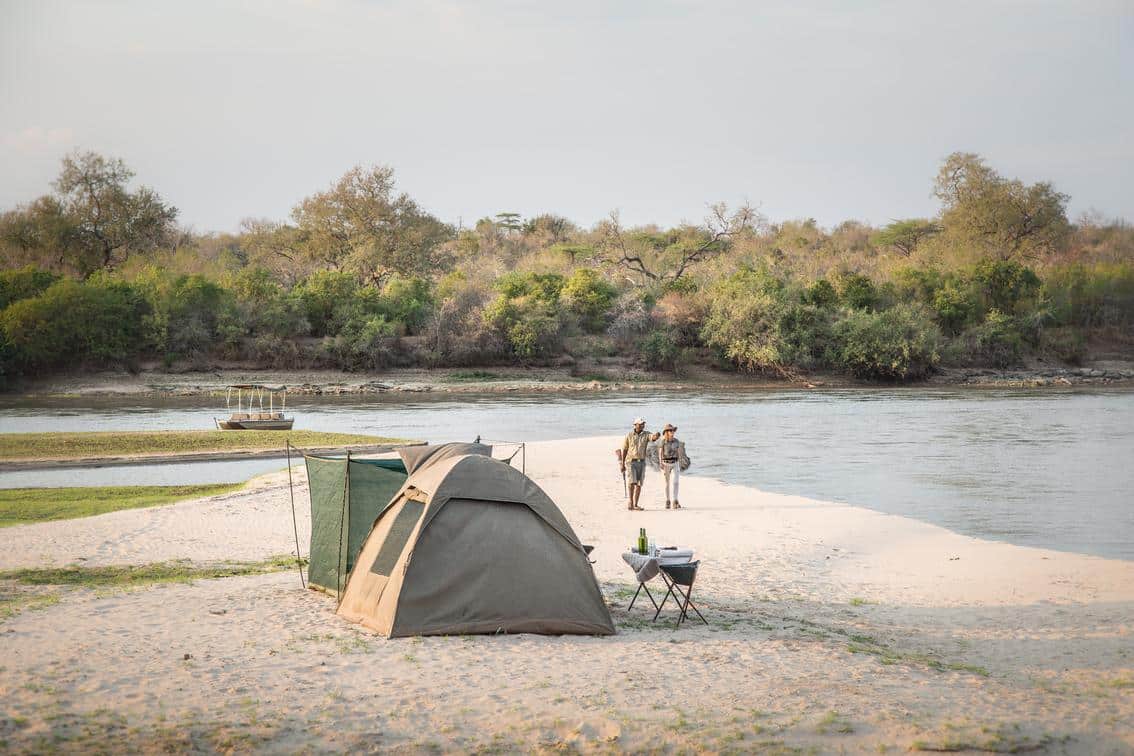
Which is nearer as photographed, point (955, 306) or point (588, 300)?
point (588, 300)

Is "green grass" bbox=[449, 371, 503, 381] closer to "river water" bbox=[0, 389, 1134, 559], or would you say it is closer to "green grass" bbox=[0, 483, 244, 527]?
"river water" bbox=[0, 389, 1134, 559]

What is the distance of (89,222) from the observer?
252 feet

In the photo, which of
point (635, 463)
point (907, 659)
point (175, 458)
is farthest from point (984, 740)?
point (175, 458)

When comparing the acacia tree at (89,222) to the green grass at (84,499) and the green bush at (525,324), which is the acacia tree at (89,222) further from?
the green grass at (84,499)

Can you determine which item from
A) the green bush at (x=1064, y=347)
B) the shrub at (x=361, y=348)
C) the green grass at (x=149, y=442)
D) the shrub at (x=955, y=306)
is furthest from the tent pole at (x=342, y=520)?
the green bush at (x=1064, y=347)

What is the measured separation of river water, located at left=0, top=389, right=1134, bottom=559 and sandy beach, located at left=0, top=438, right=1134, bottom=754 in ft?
19.5

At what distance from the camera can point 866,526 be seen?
19.0 m

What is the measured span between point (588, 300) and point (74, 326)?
31730mm

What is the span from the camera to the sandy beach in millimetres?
7914

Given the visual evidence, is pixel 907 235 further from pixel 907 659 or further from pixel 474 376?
pixel 907 659

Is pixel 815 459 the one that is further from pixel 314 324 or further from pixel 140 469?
pixel 314 324

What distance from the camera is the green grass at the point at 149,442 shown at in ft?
88.3

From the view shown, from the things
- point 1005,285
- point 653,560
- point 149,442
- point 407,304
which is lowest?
point 149,442

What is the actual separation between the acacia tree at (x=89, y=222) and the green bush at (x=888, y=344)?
5070 cm
